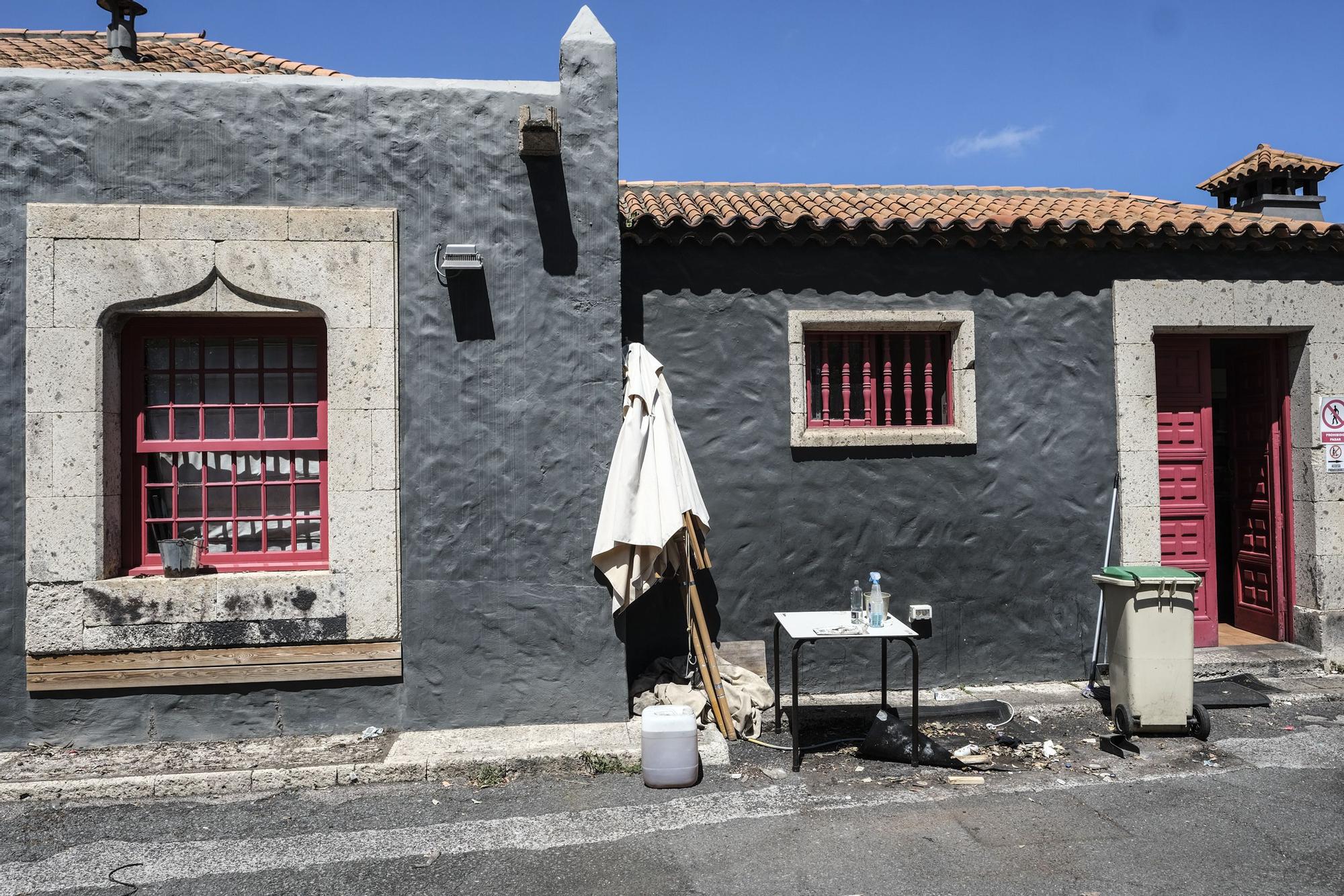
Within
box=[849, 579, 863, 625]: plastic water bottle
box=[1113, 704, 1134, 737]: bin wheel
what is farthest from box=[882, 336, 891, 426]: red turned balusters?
box=[1113, 704, 1134, 737]: bin wheel

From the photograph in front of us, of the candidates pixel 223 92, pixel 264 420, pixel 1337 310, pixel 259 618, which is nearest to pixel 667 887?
pixel 259 618

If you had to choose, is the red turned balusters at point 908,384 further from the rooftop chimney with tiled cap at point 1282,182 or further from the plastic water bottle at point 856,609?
the rooftop chimney with tiled cap at point 1282,182

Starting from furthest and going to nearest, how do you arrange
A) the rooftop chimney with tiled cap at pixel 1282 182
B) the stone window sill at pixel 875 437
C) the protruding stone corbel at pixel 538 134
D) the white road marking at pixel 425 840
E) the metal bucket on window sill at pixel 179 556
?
1. the rooftop chimney with tiled cap at pixel 1282 182
2. the stone window sill at pixel 875 437
3. the metal bucket on window sill at pixel 179 556
4. the protruding stone corbel at pixel 538 134
5. the white road marking at pixel 425 840

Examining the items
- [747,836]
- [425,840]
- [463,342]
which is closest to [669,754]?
[747,836]

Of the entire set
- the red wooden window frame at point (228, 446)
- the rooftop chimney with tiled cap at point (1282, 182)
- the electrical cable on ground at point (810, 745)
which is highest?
the rooftop chimney with tiled cap at point (1282, 182)

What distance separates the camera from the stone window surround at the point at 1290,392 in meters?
6.84

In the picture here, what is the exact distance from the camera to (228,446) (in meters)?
5.68

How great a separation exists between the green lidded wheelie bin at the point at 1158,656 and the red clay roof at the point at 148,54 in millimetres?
A: 6800

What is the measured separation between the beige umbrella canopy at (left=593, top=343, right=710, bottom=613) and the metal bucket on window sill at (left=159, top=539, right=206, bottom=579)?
8.51 feet

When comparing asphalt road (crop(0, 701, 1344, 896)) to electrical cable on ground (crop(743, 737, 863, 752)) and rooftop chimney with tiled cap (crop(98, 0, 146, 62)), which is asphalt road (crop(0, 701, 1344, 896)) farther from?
rooftop chimney with tiled cap (crop(98, 0, 146, 62))

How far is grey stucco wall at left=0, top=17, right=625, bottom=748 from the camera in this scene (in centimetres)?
548

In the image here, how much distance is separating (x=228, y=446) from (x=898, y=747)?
4724 millimetres

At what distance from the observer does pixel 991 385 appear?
22.2 ft

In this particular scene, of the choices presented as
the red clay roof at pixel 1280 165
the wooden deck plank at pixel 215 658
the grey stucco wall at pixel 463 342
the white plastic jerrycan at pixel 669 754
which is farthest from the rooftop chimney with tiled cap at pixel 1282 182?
the wooden deck plank at pixel 215 658
